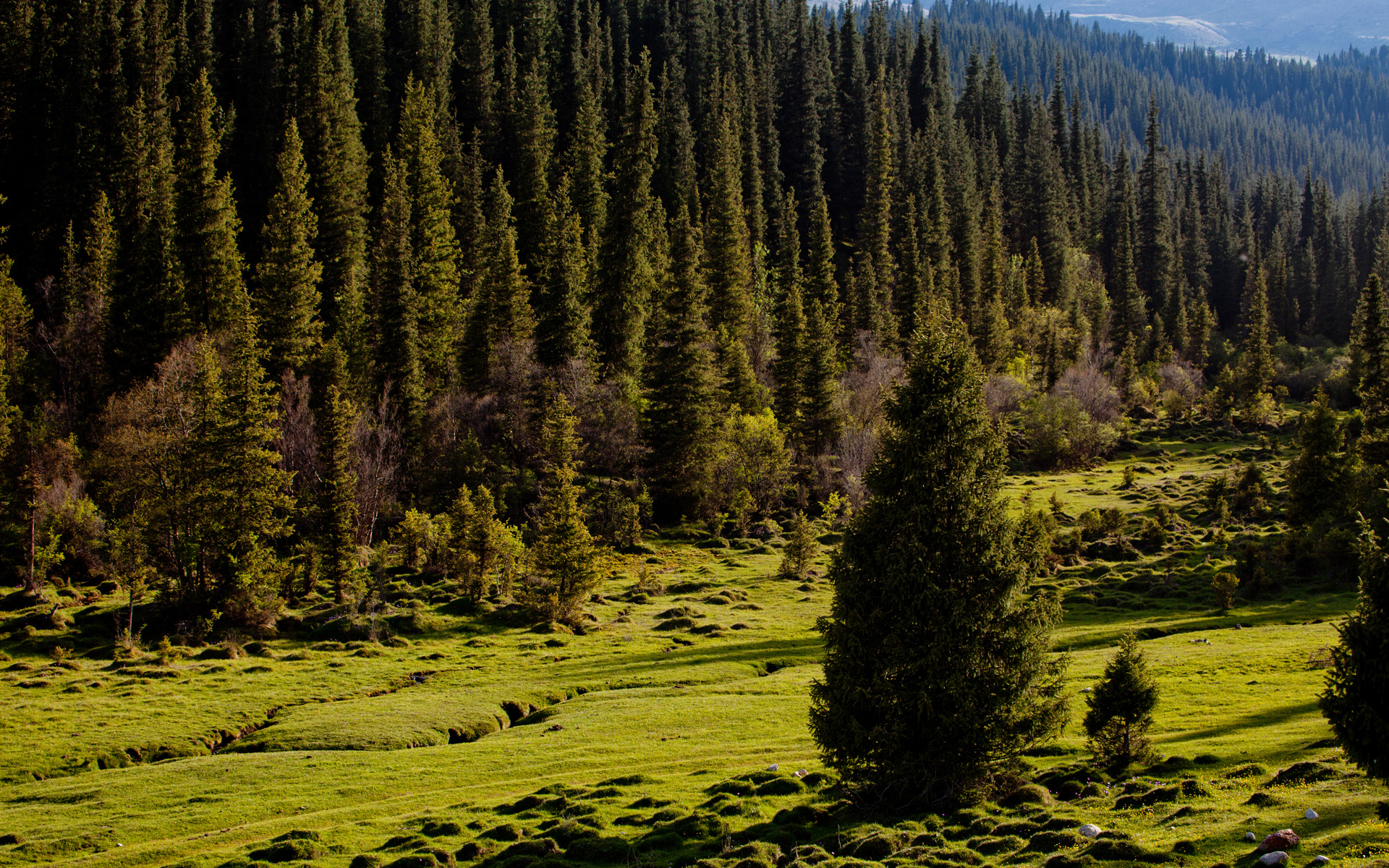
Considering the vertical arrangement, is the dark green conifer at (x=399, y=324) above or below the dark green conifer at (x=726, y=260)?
below

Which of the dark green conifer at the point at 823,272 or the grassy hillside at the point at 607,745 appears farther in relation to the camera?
the dark green conifer at the point at 823,272

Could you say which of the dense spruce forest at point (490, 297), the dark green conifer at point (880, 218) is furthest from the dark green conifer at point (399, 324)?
the dark green conifer at point (880, 218)

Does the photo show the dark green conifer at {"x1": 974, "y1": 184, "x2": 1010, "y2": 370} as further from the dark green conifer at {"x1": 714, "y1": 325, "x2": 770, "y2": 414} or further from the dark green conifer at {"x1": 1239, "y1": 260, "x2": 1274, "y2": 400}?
the dark green conifer at {"x1": 1239, "y1": 260, "x2": 1274, "y2": 400}

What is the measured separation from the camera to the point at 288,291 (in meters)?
63.0

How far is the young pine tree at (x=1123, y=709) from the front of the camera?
19797 millimetres

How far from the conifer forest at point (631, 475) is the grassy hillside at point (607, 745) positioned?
0.20 metres

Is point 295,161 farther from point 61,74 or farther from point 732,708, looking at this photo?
point 732,708

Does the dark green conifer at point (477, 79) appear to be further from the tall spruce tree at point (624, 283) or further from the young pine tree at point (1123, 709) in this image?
the young pine tree at point (1123, 709)

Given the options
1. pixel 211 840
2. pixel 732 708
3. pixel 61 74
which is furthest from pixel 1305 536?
pixel 61 74

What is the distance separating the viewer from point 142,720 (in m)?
31.3

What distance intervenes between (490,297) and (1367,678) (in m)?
64.1

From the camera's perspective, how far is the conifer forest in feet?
65.6

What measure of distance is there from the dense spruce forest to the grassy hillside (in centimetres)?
602

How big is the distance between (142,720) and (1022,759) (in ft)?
95.4
